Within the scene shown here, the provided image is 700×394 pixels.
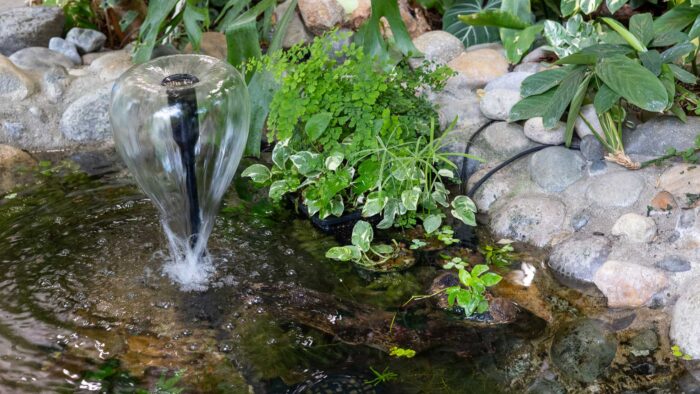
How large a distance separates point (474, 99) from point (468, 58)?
427mm

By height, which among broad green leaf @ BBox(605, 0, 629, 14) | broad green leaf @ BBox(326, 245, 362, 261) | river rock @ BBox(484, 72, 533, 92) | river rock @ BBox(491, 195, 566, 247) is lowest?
river rock @ BBox(491, 195, 566, 247)

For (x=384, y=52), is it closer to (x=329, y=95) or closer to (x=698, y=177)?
(x=329, y=95)

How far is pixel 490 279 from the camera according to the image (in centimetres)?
301

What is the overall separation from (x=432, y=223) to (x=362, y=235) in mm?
368

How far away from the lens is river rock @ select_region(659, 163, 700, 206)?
3308 mm

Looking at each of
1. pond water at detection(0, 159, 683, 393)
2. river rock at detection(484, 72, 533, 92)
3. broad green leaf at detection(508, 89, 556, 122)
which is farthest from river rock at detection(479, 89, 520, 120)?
pond water at detection(0, 159, 683, 393)

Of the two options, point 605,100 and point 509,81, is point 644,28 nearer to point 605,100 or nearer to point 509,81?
point 605,100

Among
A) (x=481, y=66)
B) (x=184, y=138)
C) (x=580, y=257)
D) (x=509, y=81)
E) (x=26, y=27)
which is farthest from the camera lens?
(x=26, y=27)

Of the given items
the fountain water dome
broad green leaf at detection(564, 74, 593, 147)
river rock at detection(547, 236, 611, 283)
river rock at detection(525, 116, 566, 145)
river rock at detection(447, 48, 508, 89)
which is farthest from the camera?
river rock at detection(447, 48, 508, 89)

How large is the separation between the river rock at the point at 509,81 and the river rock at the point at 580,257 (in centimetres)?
120

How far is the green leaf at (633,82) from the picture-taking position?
3.24 meters

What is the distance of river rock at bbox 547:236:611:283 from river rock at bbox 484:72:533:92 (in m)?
1.20

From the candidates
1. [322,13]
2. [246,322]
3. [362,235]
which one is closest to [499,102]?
[362,235]

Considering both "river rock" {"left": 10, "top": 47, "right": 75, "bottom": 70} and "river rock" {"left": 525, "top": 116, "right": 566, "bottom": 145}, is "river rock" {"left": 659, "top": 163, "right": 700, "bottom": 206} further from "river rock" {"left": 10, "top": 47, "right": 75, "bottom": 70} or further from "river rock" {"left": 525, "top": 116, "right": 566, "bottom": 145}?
"river rock" {"left": 10, "top": 47, "right": 75, "bottom": 70}
